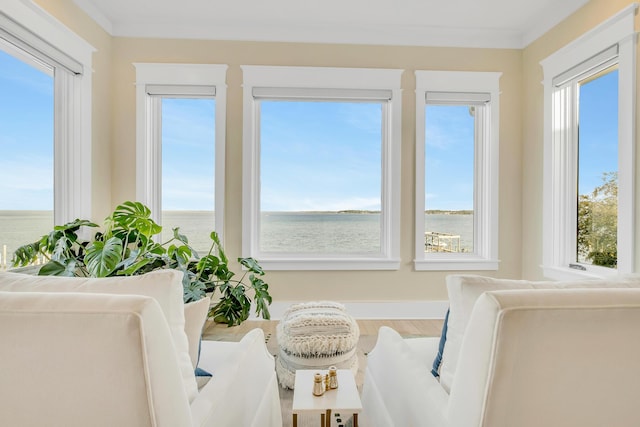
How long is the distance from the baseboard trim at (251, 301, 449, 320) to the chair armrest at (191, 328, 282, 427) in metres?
2.01

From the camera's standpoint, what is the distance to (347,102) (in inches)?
147

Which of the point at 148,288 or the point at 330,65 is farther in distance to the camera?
the point at 330,65

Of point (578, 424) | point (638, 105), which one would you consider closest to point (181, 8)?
point (638, 105)

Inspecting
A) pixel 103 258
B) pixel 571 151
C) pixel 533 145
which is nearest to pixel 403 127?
pixel 533 145

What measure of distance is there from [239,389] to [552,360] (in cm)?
86

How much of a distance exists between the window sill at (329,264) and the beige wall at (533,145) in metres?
1.24

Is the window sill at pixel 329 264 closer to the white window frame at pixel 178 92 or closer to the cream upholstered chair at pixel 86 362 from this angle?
the white window frame at pixel 178 92

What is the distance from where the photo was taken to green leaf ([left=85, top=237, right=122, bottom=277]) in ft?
7.64

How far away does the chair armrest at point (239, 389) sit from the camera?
3.31ft

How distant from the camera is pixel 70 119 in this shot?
3.09 m

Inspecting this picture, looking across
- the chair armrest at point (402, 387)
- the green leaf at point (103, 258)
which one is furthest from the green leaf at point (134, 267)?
the chair armrest at point (402, 387)

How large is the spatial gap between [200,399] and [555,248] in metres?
3.29

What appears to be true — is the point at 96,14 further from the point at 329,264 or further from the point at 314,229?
the point at 329,264

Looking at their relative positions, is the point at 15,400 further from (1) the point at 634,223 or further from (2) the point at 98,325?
(1) the point at 634,223
